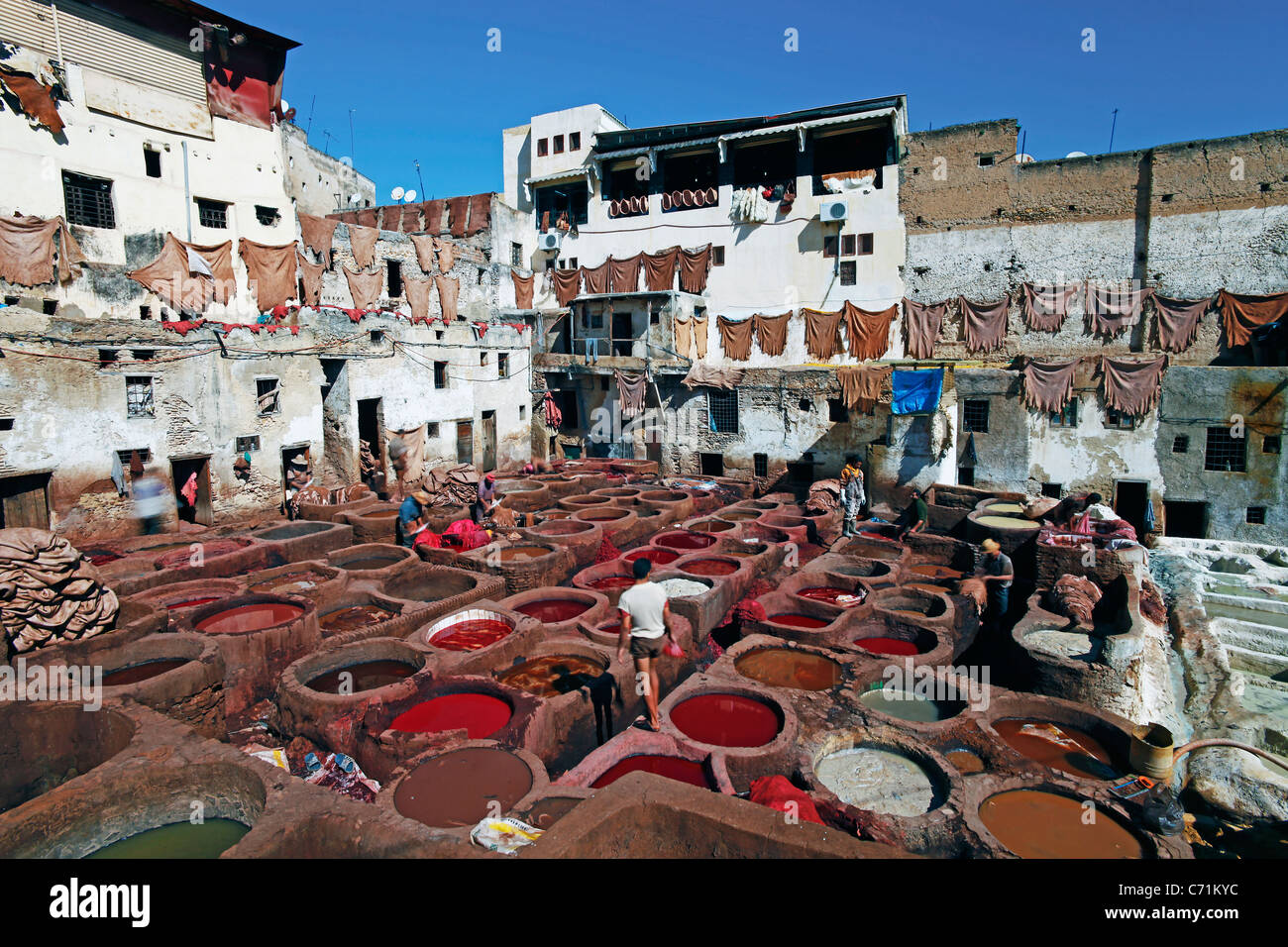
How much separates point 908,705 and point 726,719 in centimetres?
239

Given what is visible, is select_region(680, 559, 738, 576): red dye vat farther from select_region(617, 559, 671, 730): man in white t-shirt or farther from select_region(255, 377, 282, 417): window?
select_region(255, 377, 282, 417): window

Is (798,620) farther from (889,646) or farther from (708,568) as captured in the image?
(708,568)

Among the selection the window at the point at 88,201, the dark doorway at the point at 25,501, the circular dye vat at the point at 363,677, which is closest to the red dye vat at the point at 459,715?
the circular dye vat at the point at 363,677

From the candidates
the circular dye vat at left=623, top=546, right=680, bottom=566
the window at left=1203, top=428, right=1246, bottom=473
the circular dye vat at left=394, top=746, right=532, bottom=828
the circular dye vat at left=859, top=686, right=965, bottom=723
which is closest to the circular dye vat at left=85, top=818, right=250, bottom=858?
the circular dye vat at left=394, top=746, right=532, bottom=828

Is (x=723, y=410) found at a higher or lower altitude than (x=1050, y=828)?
higher

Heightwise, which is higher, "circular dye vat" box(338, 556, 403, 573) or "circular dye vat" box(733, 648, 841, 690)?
"circular dye vat" box(338, 556, 403, 573)

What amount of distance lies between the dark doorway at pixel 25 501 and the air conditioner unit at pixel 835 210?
24.7 metres

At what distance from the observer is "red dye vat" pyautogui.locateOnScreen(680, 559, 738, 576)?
1403 centimetres

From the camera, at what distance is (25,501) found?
14.1 m

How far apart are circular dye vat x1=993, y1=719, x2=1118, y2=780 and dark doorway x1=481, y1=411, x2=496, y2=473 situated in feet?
67.0

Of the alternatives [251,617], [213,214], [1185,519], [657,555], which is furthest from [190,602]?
[1185,519]

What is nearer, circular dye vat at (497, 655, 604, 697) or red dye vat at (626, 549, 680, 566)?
circular dye vat at (497, 655, 604, 697)
